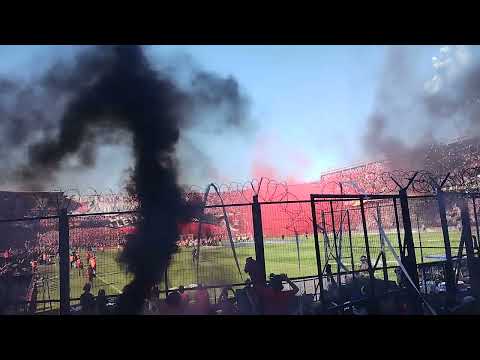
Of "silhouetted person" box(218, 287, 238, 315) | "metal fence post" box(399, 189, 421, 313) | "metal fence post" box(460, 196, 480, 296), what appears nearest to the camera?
"metal fence post" box(399, 189, 421, 313)

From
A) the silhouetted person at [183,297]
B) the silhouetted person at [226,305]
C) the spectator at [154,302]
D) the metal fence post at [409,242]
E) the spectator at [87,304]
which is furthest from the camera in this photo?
the spectator at [154,302]

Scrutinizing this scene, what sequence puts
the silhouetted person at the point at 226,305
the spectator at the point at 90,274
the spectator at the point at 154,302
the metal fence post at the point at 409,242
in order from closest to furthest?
the metal fence post at the point at 409,242, the silhouetted person at the point at 226,305, the spectator at the point at 154,302, the spectator at the point at 90,274

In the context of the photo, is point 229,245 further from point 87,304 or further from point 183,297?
point 87,304

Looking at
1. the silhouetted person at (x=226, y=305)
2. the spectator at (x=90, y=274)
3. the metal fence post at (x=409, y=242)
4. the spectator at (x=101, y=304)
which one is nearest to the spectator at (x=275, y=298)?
the silhouetted person at (x=226, y=305)

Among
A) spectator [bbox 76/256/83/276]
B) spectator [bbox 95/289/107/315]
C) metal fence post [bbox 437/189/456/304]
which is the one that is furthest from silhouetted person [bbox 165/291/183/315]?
metal fence post [bbox 437/189/456/304]

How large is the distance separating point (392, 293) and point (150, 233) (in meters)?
4.26

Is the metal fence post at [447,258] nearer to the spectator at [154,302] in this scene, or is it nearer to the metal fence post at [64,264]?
the spectator at [154,302]

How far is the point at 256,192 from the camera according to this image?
6.32 m

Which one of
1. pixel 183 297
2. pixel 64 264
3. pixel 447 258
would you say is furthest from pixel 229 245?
pixel 447 258

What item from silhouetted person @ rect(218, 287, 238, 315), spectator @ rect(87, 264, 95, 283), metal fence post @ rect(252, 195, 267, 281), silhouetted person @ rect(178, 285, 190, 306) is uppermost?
metal fence post @ rect(252, 195, 267, 281)

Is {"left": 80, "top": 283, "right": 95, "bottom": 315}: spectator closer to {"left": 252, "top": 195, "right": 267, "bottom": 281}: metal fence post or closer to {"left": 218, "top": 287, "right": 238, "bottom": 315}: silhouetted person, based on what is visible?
{"left": 218, "top": 287, "right": 238, "bottom": 315}: silhouetted person
